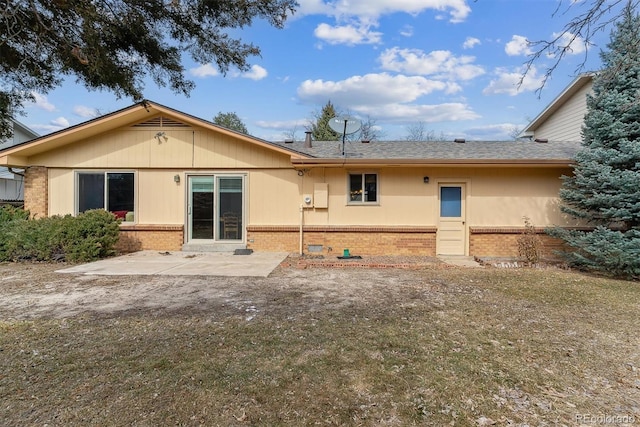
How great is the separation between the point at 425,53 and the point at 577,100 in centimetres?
566

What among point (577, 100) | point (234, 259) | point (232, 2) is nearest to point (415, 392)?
point (232, 2)

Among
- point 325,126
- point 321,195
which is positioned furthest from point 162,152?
point 325,126

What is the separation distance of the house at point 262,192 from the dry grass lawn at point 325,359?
4.00 metres

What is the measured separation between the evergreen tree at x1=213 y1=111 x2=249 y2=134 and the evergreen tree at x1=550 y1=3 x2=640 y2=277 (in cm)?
3179

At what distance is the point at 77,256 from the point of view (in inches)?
330

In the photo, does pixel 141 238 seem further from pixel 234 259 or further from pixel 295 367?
pixel 295 367

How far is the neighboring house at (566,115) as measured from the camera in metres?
12.1

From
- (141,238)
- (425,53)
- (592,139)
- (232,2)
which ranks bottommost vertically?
(141,238)

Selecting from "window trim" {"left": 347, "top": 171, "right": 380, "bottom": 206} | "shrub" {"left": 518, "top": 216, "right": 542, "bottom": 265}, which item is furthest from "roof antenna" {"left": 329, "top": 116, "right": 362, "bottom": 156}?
"shrub" {"left": 518, "top": 216, "right": 542, "bottom": 265}

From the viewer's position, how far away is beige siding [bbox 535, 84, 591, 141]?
12.2 m

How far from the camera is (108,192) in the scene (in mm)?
10234

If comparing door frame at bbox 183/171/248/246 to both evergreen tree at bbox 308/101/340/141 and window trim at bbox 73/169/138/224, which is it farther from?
evergreen tree at bbox 308/101/340/141

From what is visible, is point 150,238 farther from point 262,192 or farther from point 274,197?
point 274,197

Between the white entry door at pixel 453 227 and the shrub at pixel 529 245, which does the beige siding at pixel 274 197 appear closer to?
the white entry door at pixel 453 227
